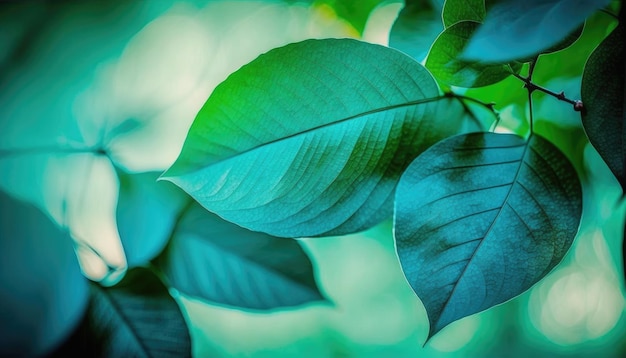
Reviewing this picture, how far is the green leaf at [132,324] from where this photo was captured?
33cm

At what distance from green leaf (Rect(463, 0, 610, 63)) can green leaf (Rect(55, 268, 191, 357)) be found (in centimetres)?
23

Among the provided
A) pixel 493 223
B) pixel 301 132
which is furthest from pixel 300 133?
pixel 493 223

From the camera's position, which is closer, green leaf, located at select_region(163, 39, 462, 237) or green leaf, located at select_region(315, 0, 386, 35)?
green leaf, located at select_region(163, 39, 462, 237)

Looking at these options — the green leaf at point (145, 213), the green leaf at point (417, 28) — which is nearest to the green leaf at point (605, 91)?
the green leaf at point (417, 28)

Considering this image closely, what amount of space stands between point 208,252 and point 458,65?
0.20 meters

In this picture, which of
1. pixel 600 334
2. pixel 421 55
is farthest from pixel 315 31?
pixel 600 334

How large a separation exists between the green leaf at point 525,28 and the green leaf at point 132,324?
0.23 meters

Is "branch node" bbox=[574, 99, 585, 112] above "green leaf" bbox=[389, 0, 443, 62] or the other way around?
the other way around

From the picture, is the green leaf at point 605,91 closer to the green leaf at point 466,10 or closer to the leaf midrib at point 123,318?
the green leaf at point 466,10

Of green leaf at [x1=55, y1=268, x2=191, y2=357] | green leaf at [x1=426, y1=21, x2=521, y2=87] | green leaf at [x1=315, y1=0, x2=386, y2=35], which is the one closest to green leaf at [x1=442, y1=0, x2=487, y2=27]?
green leaf at [x1=426, y1=21, x2=521, y2=87]

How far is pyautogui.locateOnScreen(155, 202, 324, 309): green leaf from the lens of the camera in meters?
0.35

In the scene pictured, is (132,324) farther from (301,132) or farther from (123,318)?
(301,132)

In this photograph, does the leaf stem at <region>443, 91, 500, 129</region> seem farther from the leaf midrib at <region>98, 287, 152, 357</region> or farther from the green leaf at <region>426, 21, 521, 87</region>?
the leaf midrib at <region>98, 287, 152, 357</region>

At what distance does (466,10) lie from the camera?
0.91ft
